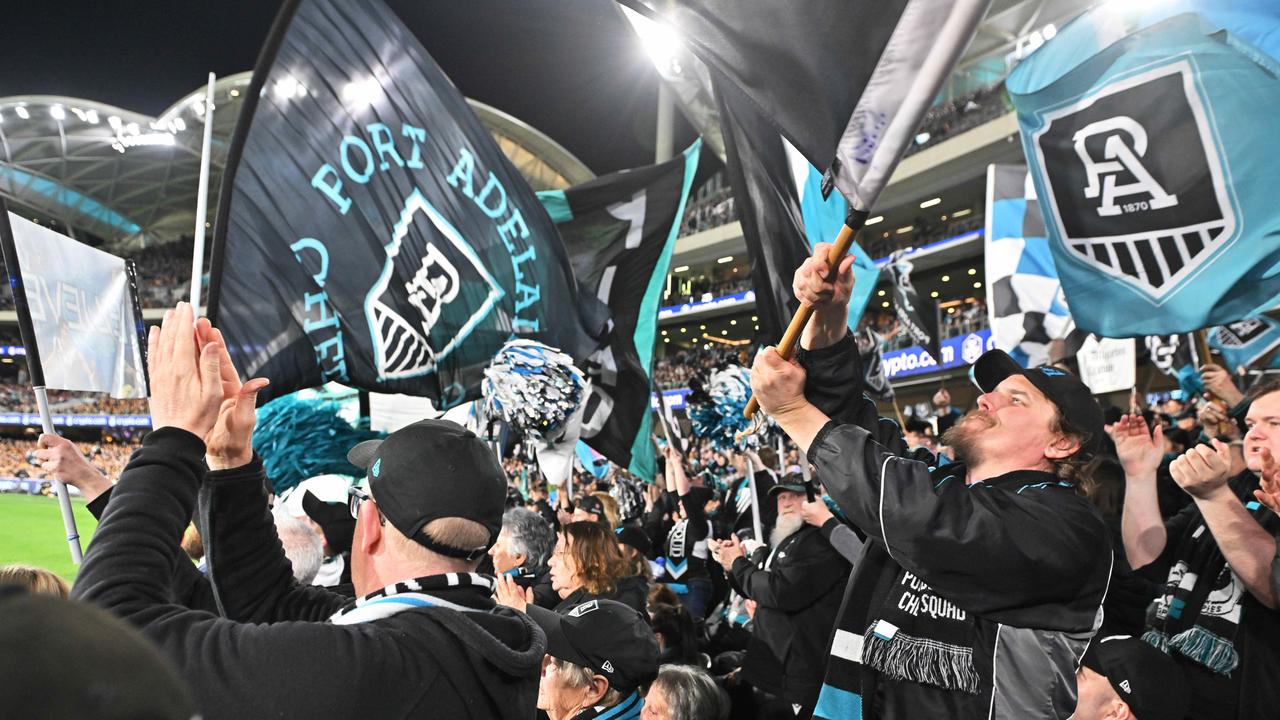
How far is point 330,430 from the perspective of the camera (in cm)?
548

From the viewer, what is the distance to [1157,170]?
385cm

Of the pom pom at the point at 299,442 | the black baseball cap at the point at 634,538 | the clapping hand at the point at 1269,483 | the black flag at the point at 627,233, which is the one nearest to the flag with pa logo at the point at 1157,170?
the clapping hand at the point at 1269,483

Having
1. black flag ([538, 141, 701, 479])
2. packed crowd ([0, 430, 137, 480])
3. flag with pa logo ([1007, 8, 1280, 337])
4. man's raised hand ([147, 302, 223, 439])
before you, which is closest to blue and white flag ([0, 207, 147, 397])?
man's raised hand ([147, 302, 223, 439])

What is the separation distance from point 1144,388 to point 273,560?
20813mm

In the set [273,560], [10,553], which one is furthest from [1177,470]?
[10,553]

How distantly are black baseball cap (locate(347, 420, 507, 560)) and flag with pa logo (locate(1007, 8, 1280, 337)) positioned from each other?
3.37 metres

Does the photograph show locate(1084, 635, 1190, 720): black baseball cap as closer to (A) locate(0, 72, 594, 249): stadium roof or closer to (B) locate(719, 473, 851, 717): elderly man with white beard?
(B) locate(719, 473, 851, 717): elderly man with white beard

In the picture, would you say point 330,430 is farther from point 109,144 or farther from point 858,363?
point 109,144

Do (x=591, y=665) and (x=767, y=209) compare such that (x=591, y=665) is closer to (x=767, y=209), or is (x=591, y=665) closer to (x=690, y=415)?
(x=767, y=209)

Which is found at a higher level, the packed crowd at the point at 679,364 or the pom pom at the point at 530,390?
the pom pom at the point at 530,390

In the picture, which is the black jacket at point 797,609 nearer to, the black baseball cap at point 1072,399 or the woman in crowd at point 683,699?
the woman in crowd at point 683,699

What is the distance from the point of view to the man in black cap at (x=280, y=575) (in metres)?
1.22

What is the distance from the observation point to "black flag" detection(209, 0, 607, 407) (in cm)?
381

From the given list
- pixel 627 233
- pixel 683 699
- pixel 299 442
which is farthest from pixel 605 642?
pixel 627 233
